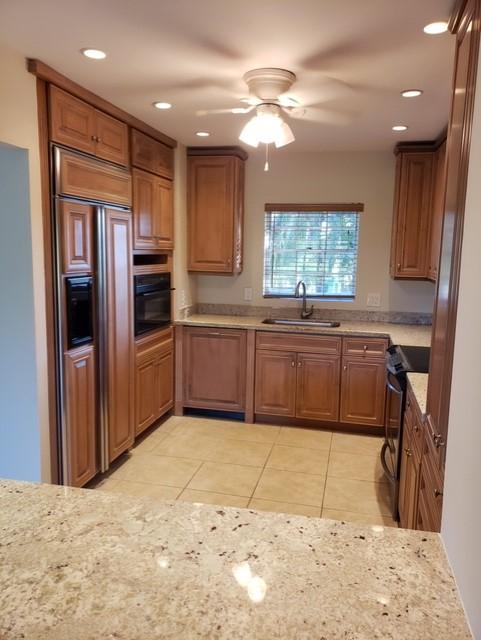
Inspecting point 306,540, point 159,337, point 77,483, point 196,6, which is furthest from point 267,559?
point 159,337

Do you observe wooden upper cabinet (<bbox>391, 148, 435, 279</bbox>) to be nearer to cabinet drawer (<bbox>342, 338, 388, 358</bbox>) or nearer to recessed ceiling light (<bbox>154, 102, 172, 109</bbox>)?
cabinet drawer (<bbox>342, 338, 388, 358</bbox>)

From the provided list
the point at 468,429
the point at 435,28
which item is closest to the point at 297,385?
the point at 435,28

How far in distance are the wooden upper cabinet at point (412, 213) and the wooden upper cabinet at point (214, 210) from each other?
1.43m

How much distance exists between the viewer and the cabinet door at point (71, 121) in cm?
260

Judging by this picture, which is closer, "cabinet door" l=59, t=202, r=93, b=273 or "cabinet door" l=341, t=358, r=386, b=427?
"cabinet door" l=59, t=202, r=93, b=273

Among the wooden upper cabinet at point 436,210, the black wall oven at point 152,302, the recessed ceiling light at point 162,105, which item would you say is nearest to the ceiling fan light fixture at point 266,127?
the recessed ceiling light at point 162,105

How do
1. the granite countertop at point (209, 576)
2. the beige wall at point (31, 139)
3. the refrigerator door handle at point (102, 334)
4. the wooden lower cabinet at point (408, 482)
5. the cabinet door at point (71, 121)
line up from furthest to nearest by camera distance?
1. the refrigerator door handle at point (102, 334)
2. the cabinet door at point (71, 121)
3. the beige wall at point (31, 139)
4. the wooden lower cabinet at point (408, 482)
5. the granite countertop at point (209, 576)

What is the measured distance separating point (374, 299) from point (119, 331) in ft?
8.26

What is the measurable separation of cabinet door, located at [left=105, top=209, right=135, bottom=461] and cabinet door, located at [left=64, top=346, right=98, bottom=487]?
174mm

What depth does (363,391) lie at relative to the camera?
4.11 m

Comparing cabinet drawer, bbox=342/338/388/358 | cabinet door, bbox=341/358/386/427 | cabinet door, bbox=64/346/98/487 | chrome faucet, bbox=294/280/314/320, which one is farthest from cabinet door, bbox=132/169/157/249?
cabinet door, bbox=341/358/386/427

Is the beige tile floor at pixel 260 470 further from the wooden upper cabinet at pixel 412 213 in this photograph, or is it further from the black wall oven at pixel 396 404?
the wooden upper cabinet at pixel 412 213

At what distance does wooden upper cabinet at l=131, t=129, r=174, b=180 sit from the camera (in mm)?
3520

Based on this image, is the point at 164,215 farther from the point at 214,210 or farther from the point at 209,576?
the point at 209,576
